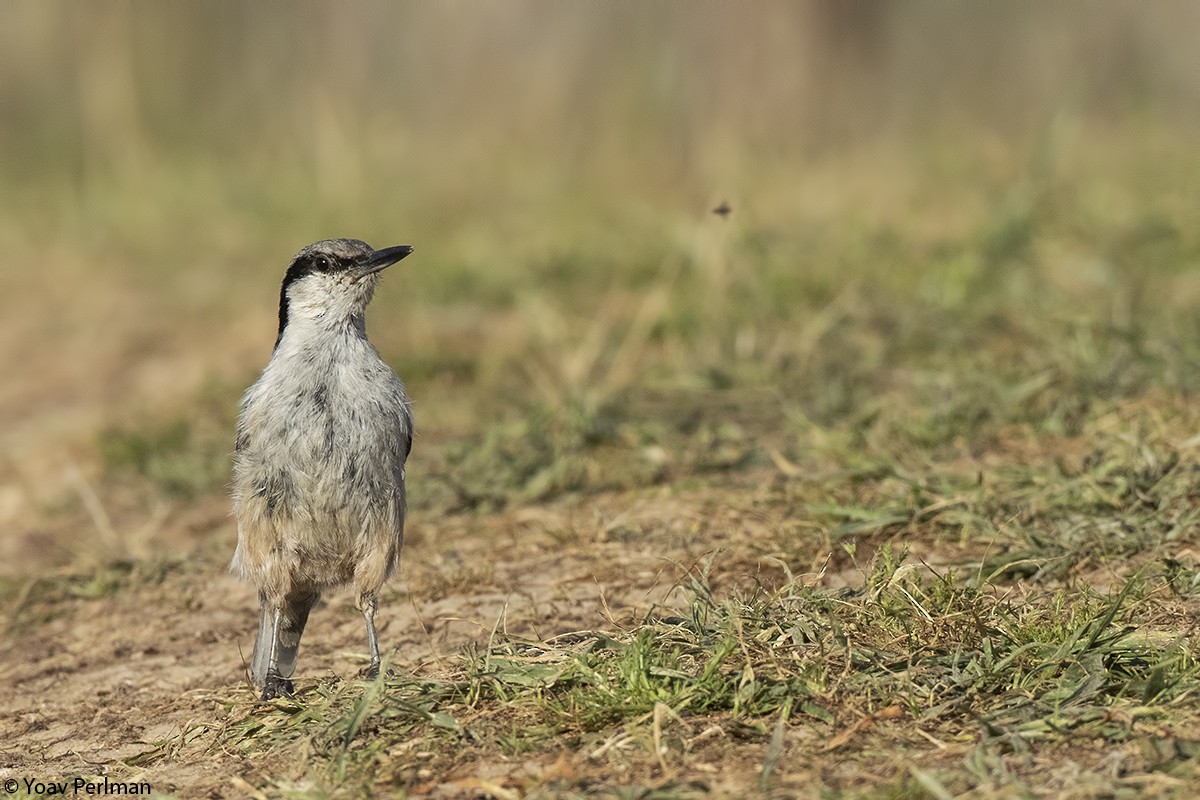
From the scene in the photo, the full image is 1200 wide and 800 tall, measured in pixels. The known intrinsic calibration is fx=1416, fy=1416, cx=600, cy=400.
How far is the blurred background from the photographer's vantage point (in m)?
6.25

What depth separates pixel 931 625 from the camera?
361cm

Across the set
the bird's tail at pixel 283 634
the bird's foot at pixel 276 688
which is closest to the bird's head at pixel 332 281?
the bird's tail at pixel 283 634

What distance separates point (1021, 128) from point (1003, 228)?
3.20 meters

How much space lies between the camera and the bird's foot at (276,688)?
12.2ft

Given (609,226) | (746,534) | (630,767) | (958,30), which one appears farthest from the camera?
(958,30)

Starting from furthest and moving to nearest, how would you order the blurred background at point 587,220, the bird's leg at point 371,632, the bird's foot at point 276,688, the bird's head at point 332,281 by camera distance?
the blurred background at point 587,220 → the bird's head at point 332,281 → the bird's leg at point 371,632 → the bird's foot at point 276,688

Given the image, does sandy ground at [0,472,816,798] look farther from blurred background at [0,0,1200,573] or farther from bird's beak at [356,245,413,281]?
bird's beak at [356,245,413,281]

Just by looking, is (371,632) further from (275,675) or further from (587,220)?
(587,220)

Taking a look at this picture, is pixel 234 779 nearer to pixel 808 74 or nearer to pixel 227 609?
pixel 227 609

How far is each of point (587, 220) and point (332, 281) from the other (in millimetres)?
4811

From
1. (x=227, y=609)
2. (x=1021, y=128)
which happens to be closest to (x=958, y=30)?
(x=1021, y=128)

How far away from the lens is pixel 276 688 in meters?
3.78

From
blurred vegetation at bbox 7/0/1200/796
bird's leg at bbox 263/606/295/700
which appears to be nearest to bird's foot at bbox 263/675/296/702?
bird's leg at bbox 263/606/295/700

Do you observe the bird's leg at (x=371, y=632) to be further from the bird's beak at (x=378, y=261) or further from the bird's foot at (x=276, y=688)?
the bird's beak at (x=378, y=261)
